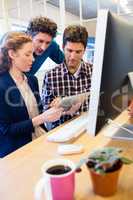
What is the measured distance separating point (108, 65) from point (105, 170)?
0.91 ft

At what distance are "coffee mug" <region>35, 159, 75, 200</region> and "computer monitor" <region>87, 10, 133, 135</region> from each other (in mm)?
139

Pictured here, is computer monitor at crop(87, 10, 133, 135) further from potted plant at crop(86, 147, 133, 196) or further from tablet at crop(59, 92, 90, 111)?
tablet at crop(59, 92, 90, 111)

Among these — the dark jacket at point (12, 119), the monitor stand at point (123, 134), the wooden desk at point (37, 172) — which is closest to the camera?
the wooden desk at point (37, 172)

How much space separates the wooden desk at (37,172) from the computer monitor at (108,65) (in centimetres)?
17

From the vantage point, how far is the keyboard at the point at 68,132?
1128 millimetres

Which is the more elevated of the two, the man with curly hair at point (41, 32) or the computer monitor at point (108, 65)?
the man with curly hair at point (41, 32)

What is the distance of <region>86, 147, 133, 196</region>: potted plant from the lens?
0.67 m

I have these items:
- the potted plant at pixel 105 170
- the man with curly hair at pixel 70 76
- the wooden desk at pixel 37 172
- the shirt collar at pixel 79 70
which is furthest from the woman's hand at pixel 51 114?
the potted plant at pixel 105 170

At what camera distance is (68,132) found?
118cm

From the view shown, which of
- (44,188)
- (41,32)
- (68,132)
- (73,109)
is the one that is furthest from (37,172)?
(41,32)

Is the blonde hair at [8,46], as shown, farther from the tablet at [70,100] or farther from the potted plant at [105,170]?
the potted plant at [105,170]

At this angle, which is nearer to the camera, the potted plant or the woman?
the potted plant

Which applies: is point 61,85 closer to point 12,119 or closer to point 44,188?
point 12,119

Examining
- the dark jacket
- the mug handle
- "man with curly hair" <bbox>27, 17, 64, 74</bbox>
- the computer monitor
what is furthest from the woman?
the mug handle
